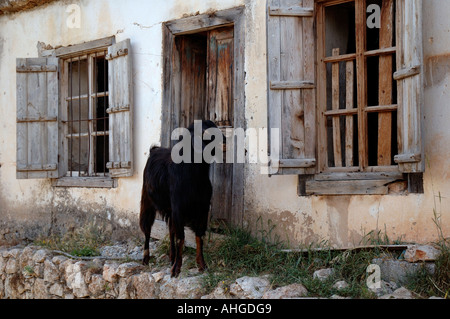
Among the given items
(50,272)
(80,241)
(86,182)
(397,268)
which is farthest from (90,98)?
(397,268)

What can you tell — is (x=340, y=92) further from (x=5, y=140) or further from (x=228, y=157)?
(x=5, y=140)

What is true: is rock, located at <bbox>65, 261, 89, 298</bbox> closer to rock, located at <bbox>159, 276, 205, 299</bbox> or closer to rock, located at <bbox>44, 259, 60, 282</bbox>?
rock, located at <bbox>44, 259, 60, 282</bbox>

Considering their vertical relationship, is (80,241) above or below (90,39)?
below

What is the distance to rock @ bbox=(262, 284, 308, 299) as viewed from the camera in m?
3.93

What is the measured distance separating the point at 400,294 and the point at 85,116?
17.5 ft

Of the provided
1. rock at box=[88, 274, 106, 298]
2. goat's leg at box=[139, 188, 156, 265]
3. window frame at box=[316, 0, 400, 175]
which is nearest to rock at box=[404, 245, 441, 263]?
window frame at box=[316, 0, 400, 175]

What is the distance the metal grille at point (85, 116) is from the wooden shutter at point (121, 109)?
363mm

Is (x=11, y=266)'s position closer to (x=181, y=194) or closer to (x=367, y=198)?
(x=181, y=194)

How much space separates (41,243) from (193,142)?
340 centimetres

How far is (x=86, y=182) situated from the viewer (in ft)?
22.7

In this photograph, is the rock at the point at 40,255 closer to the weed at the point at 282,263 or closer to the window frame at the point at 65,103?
the window frame at the point at 65,103

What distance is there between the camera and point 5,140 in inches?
309

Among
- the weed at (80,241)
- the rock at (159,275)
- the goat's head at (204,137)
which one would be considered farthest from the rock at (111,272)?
the goat's head at (204,137)

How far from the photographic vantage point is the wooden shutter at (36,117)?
7.24 m
